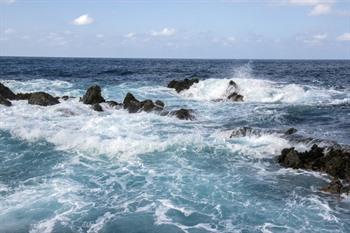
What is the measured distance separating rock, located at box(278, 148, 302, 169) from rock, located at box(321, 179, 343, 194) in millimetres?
1973

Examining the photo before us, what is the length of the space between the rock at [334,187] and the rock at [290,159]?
1973 mm

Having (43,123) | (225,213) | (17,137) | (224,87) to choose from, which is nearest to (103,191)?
(225,213)

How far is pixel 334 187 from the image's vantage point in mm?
11852

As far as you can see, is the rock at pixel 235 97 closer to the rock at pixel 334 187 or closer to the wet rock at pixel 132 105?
the wet rock at pixel 132 105

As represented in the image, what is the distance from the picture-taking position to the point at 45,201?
11.3 m

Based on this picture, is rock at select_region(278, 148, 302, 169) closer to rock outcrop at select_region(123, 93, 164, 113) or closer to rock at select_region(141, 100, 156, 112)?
rock outcrop at select_region(123, 93, 164, 113)

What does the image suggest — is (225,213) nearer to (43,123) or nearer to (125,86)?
(43,123)

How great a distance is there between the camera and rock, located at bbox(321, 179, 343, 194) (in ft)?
38.7

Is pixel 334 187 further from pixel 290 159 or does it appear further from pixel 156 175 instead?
pixel 156 175

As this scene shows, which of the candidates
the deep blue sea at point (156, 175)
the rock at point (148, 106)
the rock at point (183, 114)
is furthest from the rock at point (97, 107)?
the rock at point (183, 114)

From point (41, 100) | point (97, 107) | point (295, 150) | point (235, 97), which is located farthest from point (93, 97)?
point (295, 150)

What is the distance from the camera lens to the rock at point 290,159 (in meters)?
14.0

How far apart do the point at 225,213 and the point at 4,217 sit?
539 cm

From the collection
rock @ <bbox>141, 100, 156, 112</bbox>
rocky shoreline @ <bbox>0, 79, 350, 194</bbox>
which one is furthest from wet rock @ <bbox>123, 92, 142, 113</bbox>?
rock @ <bbox>141, 100, 156, 112</bbox>
